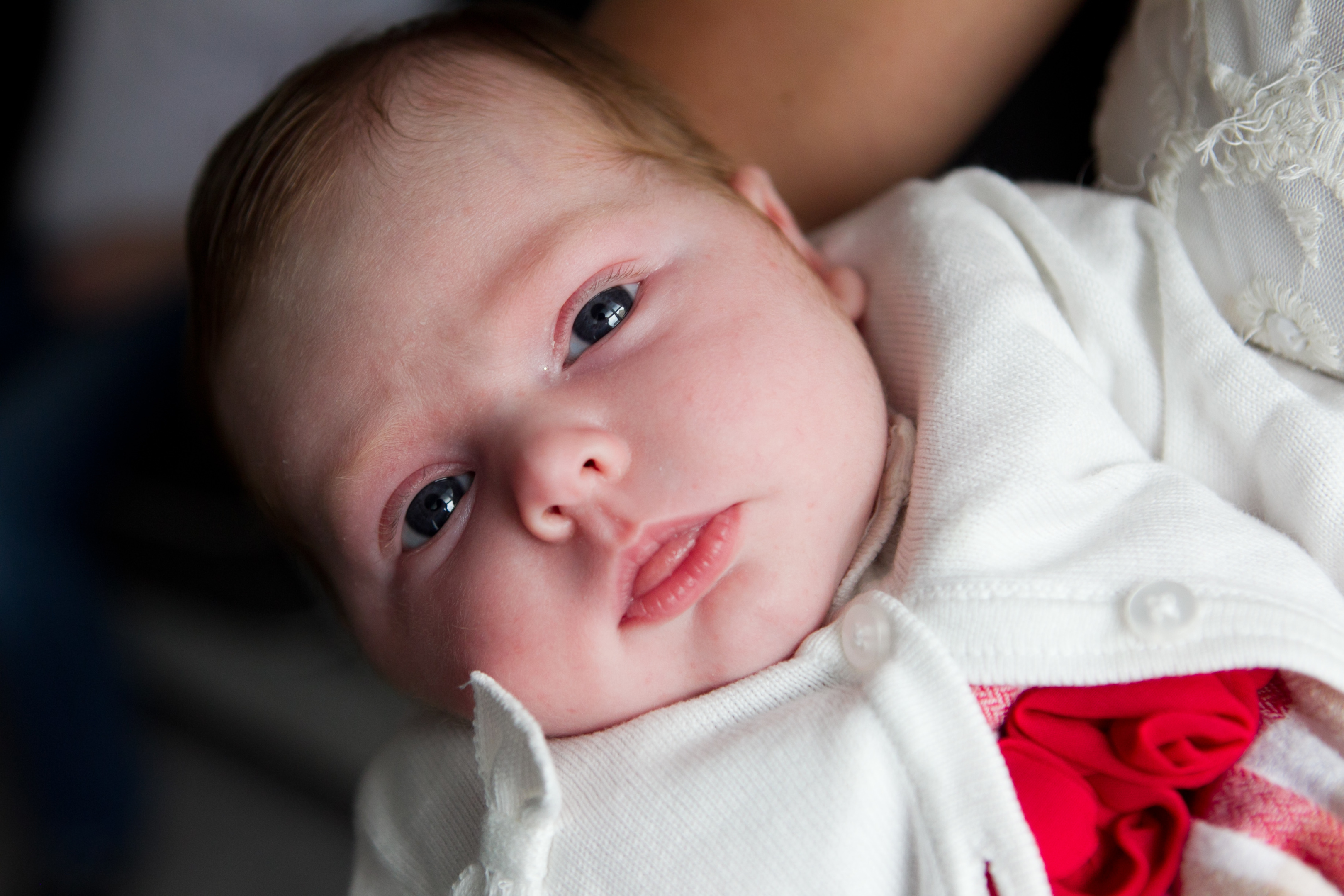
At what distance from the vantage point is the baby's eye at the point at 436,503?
84 cm

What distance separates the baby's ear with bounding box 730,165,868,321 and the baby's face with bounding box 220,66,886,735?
0.09 meters

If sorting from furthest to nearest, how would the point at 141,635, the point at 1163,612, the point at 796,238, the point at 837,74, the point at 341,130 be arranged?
1. the point at 141,635
2. the point at 837,74
3. the point at 796,238
4. the point at 341,130
5. the point at 1163,612

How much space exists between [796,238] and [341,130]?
1.51 ft

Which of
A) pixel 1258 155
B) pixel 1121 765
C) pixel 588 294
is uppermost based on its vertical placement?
pixel 1258 155

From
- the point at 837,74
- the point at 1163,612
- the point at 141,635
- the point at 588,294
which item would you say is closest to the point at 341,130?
the point at 588,294

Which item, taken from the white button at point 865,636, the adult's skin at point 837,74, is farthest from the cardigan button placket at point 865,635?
the adult's skin at point 837,74

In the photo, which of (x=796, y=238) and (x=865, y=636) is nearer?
(x=865, y=636)

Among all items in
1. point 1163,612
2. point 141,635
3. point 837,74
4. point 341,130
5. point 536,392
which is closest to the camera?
point 1163,612

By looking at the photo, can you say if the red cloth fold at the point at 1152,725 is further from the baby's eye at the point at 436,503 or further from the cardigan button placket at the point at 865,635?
the baby's eye at the point at 436,503

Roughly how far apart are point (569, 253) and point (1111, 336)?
20.4 inches

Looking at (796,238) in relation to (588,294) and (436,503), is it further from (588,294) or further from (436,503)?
(436,503)

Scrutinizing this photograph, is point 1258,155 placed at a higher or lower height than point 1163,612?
higher

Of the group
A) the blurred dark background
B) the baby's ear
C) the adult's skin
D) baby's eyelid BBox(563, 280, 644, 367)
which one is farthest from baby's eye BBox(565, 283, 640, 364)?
the blurred dark background

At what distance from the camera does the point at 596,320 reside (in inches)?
32.5
